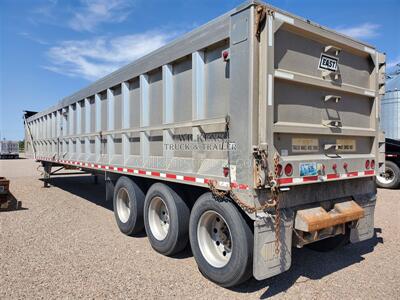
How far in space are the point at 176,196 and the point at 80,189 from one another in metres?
7.97

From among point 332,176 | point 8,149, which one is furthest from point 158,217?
point 8,149

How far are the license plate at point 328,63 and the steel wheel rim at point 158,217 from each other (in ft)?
9.66

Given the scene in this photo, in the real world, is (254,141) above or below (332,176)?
above

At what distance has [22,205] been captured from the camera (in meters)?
8.74

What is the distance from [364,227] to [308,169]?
5.13ft

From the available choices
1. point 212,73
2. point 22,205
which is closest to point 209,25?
point 212,73

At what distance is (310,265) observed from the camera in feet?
14.6

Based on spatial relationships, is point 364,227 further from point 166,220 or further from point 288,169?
point 166,220

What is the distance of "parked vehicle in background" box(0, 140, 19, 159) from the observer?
38.1 meters

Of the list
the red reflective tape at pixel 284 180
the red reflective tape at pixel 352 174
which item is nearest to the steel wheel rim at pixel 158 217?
the red reflective tape at pixel 284 180

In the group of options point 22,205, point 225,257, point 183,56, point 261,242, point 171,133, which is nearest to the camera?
point 261,242

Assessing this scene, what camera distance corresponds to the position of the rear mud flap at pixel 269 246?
10.9ft

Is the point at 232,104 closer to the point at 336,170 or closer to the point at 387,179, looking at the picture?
the point at 336,170

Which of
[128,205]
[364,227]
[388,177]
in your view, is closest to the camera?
[364,227]
